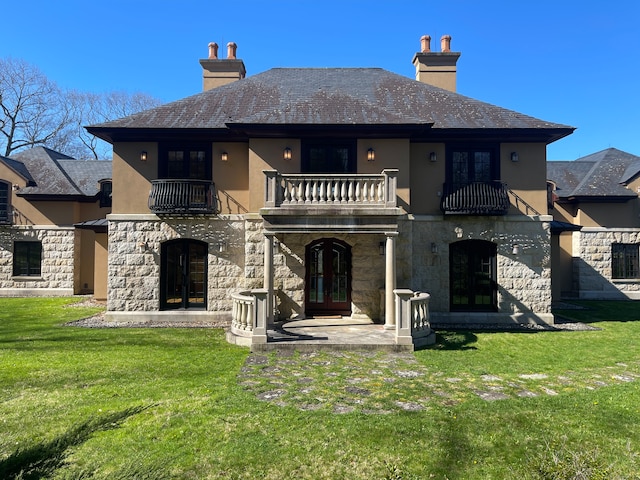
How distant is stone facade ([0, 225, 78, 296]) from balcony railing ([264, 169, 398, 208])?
14343 mm

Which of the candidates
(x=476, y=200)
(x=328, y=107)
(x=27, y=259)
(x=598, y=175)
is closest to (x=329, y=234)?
(x=328, y=107)

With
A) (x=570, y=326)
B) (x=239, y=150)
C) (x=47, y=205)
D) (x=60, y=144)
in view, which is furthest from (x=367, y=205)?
(x=60, y=144)

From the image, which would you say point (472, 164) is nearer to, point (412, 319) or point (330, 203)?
point (330, 203)

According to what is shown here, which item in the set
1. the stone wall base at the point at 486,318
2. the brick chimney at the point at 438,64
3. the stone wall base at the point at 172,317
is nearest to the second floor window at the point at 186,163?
the stone wall base at the point at 172,317

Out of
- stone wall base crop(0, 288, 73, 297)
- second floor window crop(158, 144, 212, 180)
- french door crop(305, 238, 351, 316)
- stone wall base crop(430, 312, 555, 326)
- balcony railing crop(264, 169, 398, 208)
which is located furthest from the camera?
stone wall base crop(0, 288, 73, 297)

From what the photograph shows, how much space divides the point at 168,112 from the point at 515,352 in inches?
523

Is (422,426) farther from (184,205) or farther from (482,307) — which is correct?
(184,205)

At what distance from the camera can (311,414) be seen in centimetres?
524

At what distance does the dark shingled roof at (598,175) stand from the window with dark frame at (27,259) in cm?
2748

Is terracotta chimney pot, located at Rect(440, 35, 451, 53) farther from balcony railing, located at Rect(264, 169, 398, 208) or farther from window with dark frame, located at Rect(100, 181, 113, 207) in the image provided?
window with dark frame, located at Rect(100, 181, 113, 207)

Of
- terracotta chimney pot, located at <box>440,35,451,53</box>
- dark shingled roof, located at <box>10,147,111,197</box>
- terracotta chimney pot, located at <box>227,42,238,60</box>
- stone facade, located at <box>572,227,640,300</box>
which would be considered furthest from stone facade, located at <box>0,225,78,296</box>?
stone facade, located at <box>572,227,640,300</box>

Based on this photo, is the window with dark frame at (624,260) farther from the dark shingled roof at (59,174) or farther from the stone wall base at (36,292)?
the stone wall base at (36,292)

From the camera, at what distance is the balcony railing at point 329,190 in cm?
1023

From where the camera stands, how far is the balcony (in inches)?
395
